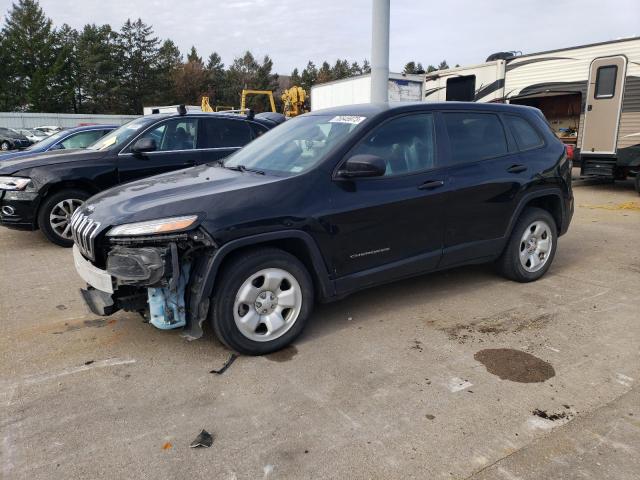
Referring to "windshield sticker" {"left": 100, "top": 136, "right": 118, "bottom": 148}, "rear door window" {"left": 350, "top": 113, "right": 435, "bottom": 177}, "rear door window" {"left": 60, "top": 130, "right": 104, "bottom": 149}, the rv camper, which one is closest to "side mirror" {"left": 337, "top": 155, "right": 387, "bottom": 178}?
"rear door window" {"left": 350, "top": 113, "right": 435, "bottom": 177}

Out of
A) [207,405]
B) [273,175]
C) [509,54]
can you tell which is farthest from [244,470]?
[509,54]

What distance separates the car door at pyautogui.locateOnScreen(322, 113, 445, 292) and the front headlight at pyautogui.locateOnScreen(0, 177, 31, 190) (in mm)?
4692

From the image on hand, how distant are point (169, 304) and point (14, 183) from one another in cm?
437

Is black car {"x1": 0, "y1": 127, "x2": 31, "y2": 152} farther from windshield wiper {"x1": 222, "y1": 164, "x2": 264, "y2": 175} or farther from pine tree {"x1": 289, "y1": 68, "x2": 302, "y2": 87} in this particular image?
pine tree {"x1": 289, "y1": 68, "x2": 302, "y2": 87}

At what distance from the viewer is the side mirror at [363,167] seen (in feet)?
11.8

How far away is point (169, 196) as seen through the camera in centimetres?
347

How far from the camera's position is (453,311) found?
172 inches

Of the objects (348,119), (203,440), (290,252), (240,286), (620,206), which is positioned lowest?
(203,440)

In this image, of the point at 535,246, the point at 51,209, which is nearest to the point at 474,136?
the point at 535,246

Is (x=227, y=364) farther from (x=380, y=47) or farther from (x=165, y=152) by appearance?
(x=380, y=47)

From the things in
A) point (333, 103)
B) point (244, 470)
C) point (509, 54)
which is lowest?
point (244, 470)

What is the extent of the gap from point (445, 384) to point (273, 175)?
189cm

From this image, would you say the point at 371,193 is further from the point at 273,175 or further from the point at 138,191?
the point at 138,191

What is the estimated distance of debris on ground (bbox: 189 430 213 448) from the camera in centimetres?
260
